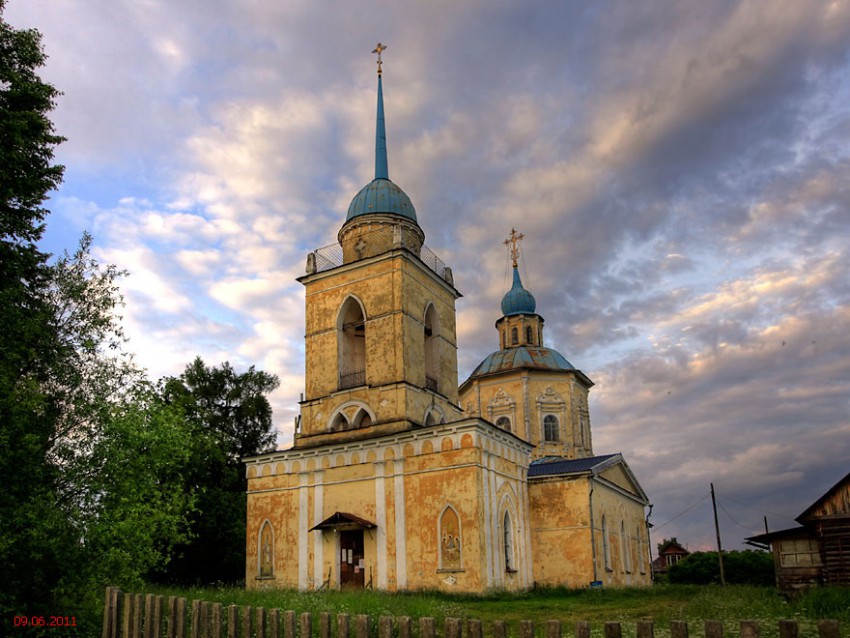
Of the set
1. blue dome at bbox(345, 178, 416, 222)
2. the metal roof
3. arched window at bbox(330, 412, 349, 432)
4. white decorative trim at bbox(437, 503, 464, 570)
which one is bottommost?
white decorative trim at bbox(437, 503, 464, 570)

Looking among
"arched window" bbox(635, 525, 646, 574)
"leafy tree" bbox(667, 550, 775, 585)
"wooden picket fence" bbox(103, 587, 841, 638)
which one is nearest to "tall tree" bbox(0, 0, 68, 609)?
"wooden picket fence" bbox(103, 587, 841, 638)

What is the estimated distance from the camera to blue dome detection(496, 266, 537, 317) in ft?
158

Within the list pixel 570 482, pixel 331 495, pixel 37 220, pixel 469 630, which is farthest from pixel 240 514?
pixel 469 630

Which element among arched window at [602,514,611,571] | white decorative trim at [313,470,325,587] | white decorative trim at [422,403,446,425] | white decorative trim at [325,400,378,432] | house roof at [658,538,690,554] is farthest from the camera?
house roof at [658,538,690,554]

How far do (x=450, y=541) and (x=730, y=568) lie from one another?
33407 millimetres

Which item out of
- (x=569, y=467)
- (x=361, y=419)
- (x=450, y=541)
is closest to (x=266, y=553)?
(x=361, y=419)

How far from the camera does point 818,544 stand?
24.1 m

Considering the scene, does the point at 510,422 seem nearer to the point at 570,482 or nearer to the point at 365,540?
the point at 570,482

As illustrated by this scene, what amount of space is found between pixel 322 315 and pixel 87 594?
60.3ft

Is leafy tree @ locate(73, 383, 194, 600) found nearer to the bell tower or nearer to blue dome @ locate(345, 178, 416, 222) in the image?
the bell tower

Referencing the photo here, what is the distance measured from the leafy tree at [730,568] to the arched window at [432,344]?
1117 inches

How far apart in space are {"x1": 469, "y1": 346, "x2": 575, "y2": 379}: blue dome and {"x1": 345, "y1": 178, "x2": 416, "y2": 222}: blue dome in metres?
15.9

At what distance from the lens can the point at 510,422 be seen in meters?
43.9
